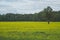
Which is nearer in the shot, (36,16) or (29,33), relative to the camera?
(29,33)

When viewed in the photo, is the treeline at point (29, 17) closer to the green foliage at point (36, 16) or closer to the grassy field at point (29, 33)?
the green foliage at point (36, 16)

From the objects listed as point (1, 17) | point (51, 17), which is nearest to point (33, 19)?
point (51, 17)

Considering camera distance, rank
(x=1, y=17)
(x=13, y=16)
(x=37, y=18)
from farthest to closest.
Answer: (x=37, y=18), (x=13, y=16), (x=1, y=17)

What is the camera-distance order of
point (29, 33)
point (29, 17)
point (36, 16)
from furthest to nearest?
point (36, 16) < point (29, 17) < point (29, 33)

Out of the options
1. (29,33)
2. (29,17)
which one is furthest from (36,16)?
(29,33)

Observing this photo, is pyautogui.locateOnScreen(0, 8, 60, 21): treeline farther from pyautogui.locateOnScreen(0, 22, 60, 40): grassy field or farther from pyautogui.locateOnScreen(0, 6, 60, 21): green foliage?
pyautogui.locateOnScreen(0, 22, 60, 40): grassy field

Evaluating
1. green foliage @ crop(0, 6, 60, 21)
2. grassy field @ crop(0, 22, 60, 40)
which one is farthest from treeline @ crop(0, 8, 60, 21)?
grassy field @ crop(0, 22, 60, 40)

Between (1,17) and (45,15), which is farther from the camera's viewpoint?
(45,15)

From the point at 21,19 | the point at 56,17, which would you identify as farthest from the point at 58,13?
the point at 21,19

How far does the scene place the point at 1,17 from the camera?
193ft

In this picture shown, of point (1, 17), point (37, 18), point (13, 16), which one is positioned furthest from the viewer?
point (37, 18)

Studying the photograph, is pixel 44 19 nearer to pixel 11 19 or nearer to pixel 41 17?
pixel 41 17

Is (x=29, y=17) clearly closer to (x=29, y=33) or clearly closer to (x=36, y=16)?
(x=36, y=16)

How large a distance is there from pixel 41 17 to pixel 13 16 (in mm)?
10191
